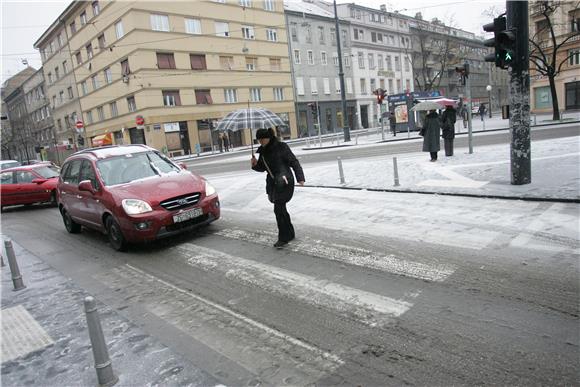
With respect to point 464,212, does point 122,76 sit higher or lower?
higher

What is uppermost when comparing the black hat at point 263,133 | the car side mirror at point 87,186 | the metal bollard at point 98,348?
the black hat at point 263,133

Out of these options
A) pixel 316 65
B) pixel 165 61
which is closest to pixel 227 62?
pixel 165 61

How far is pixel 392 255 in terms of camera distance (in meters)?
5.56

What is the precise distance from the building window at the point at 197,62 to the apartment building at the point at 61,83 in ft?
49.3

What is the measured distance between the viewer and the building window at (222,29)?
4156 centimetres

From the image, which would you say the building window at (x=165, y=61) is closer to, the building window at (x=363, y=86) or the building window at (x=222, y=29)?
the building window at (x=222, y=29)

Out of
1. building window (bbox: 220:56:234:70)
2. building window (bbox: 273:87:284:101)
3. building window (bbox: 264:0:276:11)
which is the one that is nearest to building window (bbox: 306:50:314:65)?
building window (bbox: 273:87:284:101)

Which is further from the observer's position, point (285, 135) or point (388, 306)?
point (285, 135)

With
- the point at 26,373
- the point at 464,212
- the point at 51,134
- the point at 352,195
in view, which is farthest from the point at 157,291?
the point at 51,134

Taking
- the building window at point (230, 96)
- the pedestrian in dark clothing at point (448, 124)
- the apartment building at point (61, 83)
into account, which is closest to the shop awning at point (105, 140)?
the apartment building at point (61, 83)

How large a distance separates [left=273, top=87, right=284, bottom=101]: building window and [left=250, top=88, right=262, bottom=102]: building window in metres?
2.40

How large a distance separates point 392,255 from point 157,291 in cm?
306

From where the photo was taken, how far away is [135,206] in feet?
21.9

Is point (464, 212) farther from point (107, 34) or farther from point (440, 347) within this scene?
point (107, 34)
